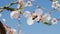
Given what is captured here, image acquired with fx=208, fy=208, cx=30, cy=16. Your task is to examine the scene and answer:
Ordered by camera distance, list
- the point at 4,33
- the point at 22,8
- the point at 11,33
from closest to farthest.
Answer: the point at 22,8
the point at 4,33
the point at 11,33

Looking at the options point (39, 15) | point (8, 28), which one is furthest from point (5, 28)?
point (39, 15)

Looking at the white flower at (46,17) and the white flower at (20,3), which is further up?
the white flower at (20,3)

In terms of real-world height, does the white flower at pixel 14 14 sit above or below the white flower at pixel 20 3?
below

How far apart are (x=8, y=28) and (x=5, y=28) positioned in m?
0.03

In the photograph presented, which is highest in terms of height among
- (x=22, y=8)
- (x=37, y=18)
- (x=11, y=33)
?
(x=22, y=8)

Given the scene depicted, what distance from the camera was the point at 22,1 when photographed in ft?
5.92

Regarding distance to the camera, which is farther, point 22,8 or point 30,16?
point 30,16

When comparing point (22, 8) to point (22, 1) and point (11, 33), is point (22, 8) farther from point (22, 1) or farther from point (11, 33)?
point (11, 33)

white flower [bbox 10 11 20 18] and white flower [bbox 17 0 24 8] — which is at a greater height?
white flower [bbox 17 0 24 8]

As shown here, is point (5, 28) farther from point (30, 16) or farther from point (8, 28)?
point (30, 16)

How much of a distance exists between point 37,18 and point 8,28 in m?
0.27

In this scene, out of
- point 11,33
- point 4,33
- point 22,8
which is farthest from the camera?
point 11,33

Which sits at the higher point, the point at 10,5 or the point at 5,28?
the point at 10,5

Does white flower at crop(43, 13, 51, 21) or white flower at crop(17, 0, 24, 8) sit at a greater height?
white flower at crop(17, 0, 24, 8)
